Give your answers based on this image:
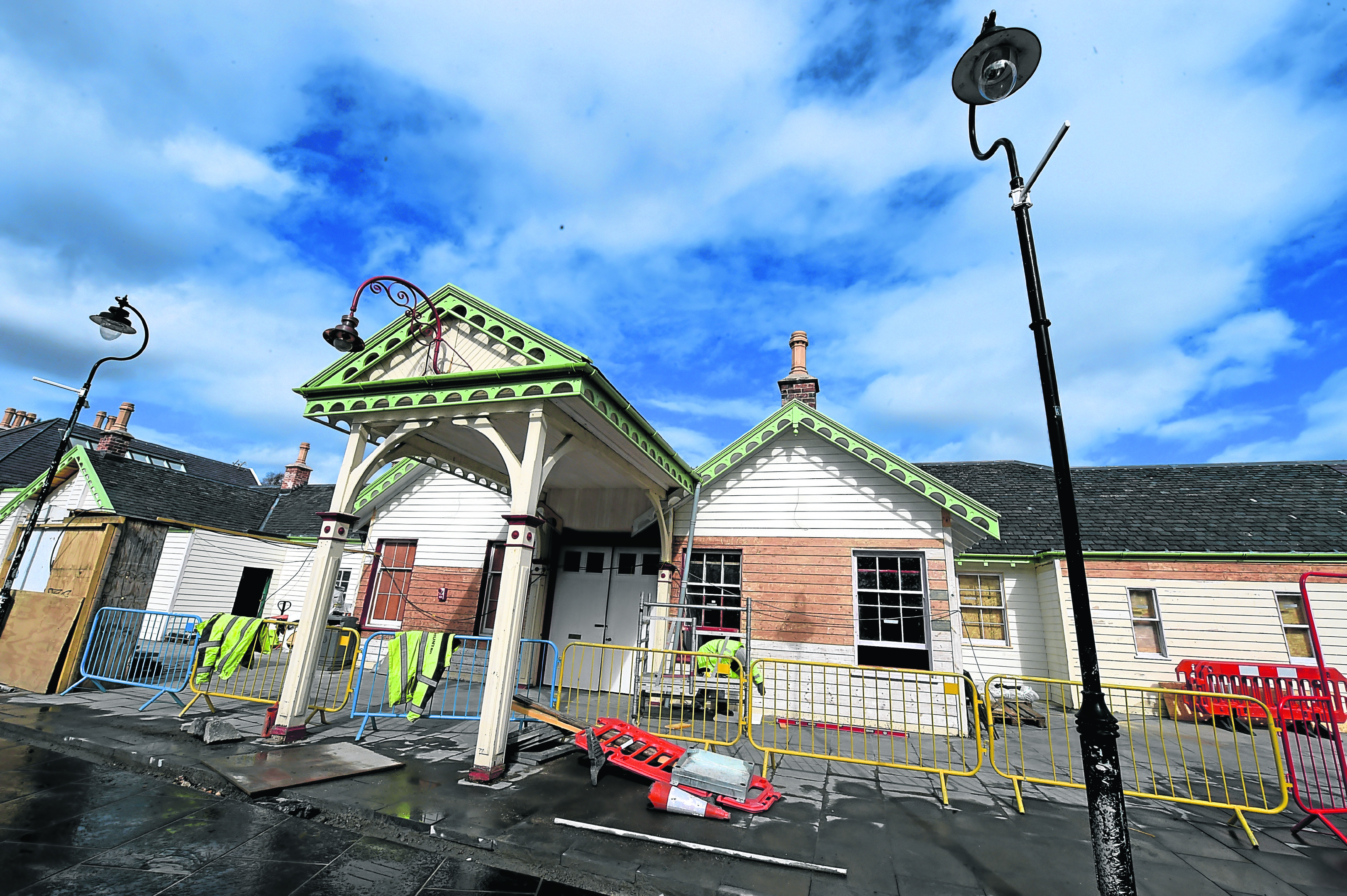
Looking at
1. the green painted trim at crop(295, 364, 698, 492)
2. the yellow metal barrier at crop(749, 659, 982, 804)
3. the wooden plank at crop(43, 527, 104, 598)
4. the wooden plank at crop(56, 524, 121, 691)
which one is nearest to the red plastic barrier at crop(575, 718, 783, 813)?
the yellow metal barrier at crop(749, 659, 982, 804)

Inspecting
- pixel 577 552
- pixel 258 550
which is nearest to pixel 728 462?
pixel 577 552

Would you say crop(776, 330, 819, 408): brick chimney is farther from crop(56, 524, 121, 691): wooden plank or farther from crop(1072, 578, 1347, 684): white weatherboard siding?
crop(56, 524, 121, 691): wooden plank

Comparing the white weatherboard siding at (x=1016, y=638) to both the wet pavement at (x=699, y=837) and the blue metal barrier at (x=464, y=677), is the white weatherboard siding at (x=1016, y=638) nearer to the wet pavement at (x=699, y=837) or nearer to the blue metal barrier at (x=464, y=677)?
the wet pavement at (x=699, y=837)

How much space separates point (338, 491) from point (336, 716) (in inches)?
133

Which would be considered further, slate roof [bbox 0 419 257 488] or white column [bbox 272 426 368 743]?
slate roof [bbox 0 419 257 488]

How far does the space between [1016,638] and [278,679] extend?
1533 centimetres

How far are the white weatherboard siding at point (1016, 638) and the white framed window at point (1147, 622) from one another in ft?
5.43

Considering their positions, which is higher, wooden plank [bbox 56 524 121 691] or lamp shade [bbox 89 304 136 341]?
lamp shade [bbox 89 304 136 341]

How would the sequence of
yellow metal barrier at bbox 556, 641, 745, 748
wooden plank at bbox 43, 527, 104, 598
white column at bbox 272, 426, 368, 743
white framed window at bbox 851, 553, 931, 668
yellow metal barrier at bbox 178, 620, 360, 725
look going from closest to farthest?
1. white column at bbox 272, 426, 368, 743
2. yellow metal barrier at bbox 556, 641, 745, 748
3. yellow metal barrier at bbox 178, 620, 360, 725
4. wooden plank at bbox 43, 527, 104, 598
5. white framed window at bbox 851, 553, 931, 668

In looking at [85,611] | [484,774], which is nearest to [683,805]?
[484,774]

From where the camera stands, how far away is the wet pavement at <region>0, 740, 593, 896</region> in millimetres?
3369

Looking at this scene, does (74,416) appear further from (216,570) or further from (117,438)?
(117,438)

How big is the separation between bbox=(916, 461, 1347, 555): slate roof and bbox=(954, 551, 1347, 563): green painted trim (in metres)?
0.12

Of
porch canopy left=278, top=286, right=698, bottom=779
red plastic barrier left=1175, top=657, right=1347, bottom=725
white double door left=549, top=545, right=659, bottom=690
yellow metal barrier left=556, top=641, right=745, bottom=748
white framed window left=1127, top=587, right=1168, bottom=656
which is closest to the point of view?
porch canopy left=278, top=286, right=698, bottom=779
